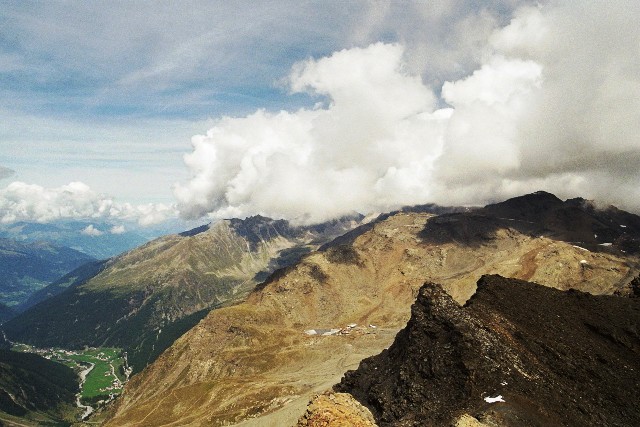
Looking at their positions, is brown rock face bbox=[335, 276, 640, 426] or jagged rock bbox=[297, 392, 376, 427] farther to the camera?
brown rock face bbox=[335, 276, 640, 426]

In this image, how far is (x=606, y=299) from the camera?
11844 cm

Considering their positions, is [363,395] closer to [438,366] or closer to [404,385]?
[404,385]

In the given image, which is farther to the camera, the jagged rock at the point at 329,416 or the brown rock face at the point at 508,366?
the brown rock face at the point at 508,366

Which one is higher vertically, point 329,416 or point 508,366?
point 329,416

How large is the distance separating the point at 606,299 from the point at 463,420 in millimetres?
84310

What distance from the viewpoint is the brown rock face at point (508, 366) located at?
228 ft

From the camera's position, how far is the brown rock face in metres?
69.4

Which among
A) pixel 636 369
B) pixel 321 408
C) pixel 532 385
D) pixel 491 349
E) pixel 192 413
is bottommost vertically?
pixel 192 413

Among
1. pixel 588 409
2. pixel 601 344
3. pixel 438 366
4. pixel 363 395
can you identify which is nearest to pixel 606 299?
pixel 601 344

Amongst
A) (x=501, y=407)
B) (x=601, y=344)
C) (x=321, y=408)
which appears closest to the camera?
A: (x=321, y=408)

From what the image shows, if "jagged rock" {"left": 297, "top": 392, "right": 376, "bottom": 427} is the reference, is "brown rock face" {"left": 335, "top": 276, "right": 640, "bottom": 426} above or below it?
below

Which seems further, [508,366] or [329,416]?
[508,366]

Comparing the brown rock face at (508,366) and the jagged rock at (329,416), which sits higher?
the jagged rock at (329,416)

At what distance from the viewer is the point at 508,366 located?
77.6m
